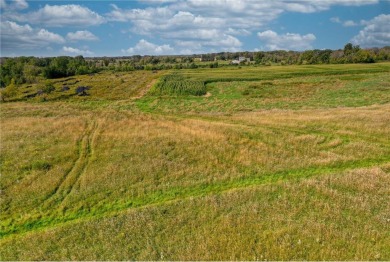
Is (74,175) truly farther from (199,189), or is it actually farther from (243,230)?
(243,230)

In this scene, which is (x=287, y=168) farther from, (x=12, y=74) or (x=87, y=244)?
(x=12, y=74)

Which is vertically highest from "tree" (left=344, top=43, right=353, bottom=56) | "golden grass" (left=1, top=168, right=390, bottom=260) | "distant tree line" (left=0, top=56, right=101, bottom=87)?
"tree" (left=344, top=43, right=353, bottom=56)

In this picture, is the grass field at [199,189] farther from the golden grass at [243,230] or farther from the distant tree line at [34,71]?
the distant tree line at [34,71]

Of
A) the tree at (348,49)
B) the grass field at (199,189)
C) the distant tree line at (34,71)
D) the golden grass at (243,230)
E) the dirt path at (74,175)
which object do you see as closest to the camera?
the golden grass at (243,230)

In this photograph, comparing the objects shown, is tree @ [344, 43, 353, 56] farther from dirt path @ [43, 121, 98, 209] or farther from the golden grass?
the golden grass

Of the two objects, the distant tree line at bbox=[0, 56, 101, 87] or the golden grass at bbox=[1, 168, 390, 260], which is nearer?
the golden grass at bbox=[1, 168, 390, 260]

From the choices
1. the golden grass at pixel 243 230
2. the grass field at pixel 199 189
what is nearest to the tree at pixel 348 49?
→ the grass field at pixel 199 189

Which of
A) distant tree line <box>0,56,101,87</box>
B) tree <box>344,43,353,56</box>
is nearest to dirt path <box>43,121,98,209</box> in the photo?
distant tree line <box>0,56,101,87</box>

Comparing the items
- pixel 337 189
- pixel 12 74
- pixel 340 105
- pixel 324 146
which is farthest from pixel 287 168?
pixel 12 74
